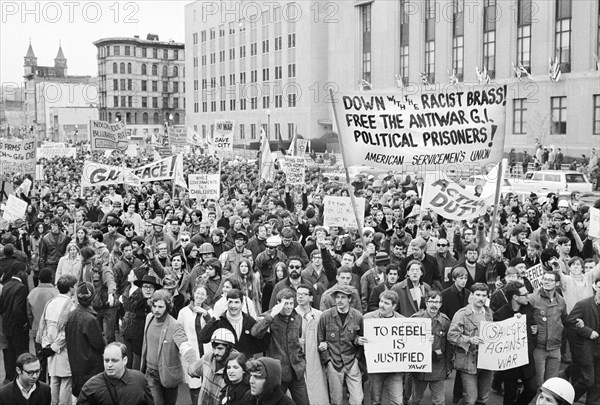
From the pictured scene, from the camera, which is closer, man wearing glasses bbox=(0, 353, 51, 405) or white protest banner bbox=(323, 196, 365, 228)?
man wearing glasses bbox=(0, 353, 51, 405)

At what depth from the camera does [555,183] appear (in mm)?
30281

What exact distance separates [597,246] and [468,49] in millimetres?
42160

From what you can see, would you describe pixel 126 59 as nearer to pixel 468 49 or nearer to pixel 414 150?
pixel 468 49

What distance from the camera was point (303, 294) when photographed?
781 centimetres

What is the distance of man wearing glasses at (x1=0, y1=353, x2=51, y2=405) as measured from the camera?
19.8 feet

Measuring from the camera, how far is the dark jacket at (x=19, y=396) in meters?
6.02

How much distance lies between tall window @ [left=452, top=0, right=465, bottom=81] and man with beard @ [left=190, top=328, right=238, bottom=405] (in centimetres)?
4962

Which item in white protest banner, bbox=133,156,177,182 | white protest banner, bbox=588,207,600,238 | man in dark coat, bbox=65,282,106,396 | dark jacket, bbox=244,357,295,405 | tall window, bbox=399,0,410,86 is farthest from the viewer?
tall window, bbox=399,0,410,86

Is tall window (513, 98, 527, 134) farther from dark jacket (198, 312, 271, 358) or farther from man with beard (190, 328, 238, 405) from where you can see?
man with beard (190, 328, 238, 405)

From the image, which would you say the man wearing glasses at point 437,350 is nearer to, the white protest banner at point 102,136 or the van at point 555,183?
the white protest banner at point 102,136

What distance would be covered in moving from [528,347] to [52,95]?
148m

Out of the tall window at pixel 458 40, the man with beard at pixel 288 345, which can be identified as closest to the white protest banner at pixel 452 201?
the man with beard at pixel 288 345

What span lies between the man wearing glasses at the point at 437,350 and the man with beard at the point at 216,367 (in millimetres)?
2393

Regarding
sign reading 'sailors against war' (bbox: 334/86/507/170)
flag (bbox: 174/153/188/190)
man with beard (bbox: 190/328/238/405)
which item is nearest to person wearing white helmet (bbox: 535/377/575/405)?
man with beard (bbox: 190/328/238/405)
